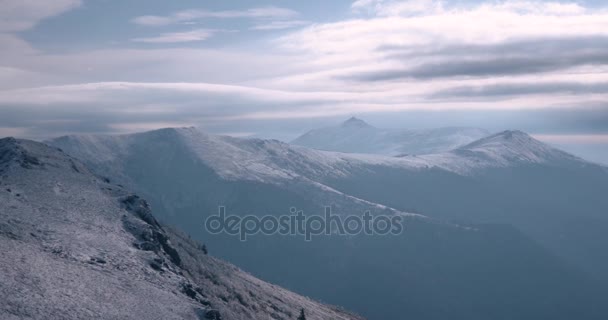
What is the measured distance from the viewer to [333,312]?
344 feet

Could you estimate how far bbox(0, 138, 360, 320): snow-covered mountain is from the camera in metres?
48.3

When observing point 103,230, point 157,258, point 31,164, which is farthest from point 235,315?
point 31,164

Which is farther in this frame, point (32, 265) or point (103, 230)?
point (103, 230)

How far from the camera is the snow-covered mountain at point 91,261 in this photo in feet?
159

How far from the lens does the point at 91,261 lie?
57062 mm

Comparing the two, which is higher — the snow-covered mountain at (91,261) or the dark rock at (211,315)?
the snow-covered mountain at (91,261)

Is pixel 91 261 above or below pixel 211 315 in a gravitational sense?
above

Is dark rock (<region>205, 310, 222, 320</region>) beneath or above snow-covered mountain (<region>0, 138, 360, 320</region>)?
beneath

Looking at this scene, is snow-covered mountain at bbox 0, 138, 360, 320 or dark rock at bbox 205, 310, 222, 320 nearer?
snow-covered mountain at bbox 0, 138, 360, 320

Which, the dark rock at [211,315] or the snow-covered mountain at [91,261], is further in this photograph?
the dark rock at [211,315]

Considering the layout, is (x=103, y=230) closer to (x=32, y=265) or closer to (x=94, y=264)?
(x=94, y=264)

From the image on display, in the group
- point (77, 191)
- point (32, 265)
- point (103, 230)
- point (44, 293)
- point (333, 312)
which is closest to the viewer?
point (44, 293)

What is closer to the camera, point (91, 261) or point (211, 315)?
point (211, 315)

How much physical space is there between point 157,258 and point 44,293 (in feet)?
54.8
